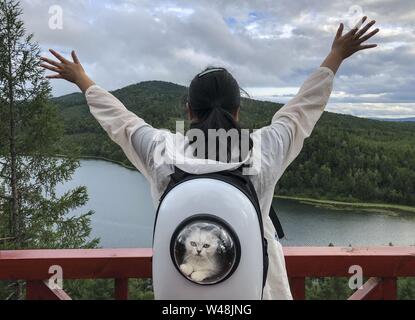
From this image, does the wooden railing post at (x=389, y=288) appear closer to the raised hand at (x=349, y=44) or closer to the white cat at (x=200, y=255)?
the raised hand at (x=349, y=44)

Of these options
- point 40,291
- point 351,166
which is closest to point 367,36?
point 40,291

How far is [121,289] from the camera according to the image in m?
1.21

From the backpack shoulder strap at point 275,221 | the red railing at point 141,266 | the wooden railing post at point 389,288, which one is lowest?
the wooden railing post at point 389,288

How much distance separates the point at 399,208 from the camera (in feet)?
82.6

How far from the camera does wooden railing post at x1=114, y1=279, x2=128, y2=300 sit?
1.21m

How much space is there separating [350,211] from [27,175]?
17.3m

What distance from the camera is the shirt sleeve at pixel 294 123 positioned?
839mm

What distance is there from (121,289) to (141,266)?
0.32 feet

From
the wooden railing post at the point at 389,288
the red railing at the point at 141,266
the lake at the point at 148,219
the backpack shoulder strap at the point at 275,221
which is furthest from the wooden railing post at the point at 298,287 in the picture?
the lake at the point at 148,219

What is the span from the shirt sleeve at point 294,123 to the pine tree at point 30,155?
1096cm

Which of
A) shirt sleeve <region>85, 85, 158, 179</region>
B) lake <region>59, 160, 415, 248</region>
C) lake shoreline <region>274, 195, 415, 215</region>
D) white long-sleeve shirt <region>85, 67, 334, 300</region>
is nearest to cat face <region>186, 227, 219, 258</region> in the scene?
white long-sleeve shirt <region>85, 67, 334, 300</region>

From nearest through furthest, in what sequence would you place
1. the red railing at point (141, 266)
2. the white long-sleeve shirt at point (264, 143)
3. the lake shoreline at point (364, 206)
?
the white long-sleeve shirt at point (264, 143), the red railing at point (141, 266), the lake shoreline at point (364, 206)
